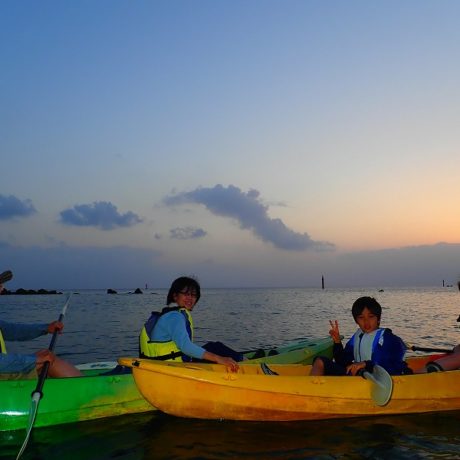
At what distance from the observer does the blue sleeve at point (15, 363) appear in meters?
5.23

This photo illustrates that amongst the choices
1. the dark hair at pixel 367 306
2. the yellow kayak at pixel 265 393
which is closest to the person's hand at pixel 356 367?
the yellow kayak at pixel 265 393

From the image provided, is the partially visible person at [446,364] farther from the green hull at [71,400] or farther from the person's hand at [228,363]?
the green hull at [71,400]

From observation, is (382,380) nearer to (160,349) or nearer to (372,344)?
(372,344)

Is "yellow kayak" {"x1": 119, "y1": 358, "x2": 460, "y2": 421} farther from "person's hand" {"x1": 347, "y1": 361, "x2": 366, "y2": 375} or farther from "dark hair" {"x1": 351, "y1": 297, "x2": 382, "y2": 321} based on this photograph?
"dark hair" {"x1": 351, "y1": 297, "x2": 382, "y2": 321}

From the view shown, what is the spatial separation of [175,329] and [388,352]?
282cm

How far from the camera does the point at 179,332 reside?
18.8ft

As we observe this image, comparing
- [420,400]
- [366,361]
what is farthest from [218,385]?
[420,400]

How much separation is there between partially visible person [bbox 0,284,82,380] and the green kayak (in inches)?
4.9

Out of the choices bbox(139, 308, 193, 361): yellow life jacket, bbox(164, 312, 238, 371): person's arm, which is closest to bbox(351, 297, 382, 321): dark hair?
bbox(164, 312, 238, 371): person's arm

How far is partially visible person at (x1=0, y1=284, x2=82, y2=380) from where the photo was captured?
5277mm

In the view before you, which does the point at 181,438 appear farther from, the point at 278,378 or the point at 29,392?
the point at 29,392

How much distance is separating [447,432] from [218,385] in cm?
293

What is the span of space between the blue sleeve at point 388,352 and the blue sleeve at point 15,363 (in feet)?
14.1

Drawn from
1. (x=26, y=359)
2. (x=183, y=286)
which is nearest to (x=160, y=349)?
(x=183, y=286)
